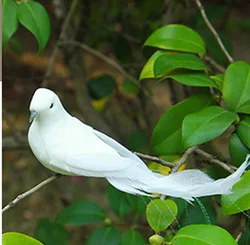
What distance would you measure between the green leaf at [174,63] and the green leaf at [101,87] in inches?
20.8

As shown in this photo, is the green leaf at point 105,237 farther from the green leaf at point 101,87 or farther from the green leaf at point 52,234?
the green leaf at point 101,87

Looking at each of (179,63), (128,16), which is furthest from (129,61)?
(179,63)

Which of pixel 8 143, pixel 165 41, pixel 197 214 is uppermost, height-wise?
pixel 165 41

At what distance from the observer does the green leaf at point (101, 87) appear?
1.23m

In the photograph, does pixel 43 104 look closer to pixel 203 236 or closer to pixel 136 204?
pixel 203 236

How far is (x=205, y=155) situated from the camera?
68cm

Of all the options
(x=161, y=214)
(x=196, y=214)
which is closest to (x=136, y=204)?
(x=196, y=214)

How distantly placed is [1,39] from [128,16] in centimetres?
69

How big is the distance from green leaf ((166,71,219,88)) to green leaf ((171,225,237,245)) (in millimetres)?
202

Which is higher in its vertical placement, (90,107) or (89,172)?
(89,172)

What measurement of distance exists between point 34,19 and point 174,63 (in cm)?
21

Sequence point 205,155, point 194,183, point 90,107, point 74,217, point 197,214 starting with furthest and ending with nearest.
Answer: point 90,107 < point 74,217 < point 197,214 < point 205,155 < point 194,183

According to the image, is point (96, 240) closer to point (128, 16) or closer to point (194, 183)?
point (194, 183)

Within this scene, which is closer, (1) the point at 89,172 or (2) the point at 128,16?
(1) the point at 89,172
